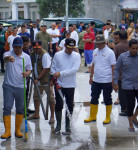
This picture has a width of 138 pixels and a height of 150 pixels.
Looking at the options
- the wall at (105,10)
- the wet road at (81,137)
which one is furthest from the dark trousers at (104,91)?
the wall at (105,10)

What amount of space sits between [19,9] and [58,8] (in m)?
15.9

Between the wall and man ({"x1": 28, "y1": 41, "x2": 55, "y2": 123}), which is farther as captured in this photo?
the wall

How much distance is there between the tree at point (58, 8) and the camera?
39.2m

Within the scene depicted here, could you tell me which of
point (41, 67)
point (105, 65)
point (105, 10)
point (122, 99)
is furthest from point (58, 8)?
point (105, 65)

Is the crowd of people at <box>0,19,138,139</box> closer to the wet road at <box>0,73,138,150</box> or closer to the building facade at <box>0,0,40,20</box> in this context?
the wet road at <box>0,73,138,150</box>

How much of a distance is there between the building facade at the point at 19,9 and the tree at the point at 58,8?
9.90m

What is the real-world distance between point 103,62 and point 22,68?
1757mm

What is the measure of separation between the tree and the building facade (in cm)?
990

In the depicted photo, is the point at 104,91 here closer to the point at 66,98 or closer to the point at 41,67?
the point at 66,98

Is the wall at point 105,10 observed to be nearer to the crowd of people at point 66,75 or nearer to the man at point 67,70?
the crowd of people at point 66,75

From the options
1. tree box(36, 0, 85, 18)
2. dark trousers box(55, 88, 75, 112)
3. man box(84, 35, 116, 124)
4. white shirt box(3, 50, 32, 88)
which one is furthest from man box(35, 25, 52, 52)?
tree box(36, 0, 85, 18)

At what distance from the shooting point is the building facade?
5121 cm

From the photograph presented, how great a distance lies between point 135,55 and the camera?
747cm

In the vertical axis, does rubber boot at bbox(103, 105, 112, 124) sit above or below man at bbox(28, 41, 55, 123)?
below
